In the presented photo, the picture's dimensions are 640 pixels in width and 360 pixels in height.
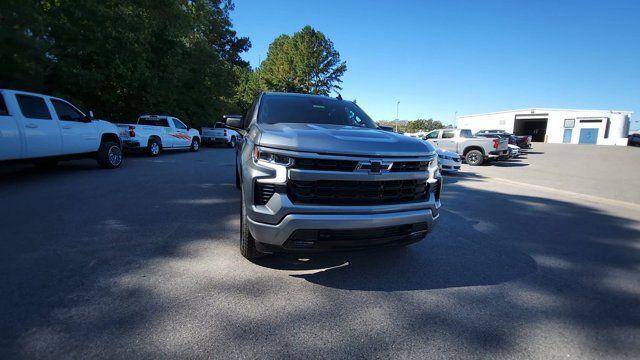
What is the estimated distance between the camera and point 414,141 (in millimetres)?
3428

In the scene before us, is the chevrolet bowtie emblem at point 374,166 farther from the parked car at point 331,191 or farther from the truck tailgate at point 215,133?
the truck tailgate at point 215,133

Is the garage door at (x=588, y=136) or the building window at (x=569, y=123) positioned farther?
the building window at (x=569, y=123)

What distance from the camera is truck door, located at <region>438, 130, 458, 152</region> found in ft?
57.4

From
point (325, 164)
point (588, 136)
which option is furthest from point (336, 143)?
point (588, 136)

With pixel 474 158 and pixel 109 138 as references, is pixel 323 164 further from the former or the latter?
pixel 474 158

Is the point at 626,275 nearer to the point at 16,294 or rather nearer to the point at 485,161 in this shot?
the point at 16,294

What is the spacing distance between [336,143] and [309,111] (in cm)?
176

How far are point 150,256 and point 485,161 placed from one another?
18344 millimetres

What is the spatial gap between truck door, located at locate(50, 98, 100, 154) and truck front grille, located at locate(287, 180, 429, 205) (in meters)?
8.06

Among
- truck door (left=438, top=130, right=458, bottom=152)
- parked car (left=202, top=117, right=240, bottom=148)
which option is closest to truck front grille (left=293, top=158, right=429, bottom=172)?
truck door (left=438, top=130, right=458, bottom=152)

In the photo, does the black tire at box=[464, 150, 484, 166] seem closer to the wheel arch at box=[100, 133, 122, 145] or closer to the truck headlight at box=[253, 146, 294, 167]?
the wheel arch at box=[100, 133, 122, 145]

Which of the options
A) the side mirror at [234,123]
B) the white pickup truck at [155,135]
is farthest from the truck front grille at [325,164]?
the white pickup truck at [155,135]

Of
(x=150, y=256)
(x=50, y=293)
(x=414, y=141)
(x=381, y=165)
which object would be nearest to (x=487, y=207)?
(x=414, y=141)

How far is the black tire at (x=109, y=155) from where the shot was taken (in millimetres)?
9398
